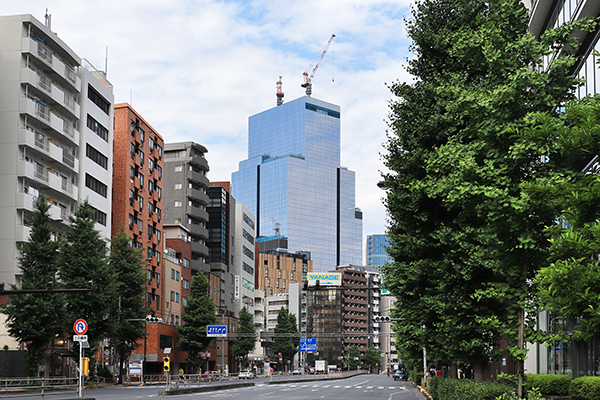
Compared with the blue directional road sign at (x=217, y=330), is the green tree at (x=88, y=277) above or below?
above

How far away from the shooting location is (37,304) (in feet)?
159

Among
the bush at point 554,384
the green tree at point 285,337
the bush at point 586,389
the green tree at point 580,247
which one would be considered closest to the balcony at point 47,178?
the bush at point 554,384

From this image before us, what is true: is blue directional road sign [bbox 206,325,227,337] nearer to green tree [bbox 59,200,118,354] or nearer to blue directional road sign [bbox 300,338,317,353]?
green tree [bbox 59,200,118,354]

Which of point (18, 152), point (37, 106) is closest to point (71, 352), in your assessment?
point (18, 152)

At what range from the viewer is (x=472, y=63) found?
58.1ft

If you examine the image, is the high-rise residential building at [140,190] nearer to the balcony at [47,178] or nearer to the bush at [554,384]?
the balcony at [47,178]

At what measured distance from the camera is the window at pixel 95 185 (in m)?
75.4

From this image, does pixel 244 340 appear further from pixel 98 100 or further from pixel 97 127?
pixel 98 100

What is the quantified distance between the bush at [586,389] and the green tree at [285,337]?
11688 cm

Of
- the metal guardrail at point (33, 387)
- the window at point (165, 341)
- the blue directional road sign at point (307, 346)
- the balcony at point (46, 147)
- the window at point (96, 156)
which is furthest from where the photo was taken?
the blue directional road sign at point (307, 346)

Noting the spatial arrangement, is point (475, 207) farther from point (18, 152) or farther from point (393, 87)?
point (18, 152)

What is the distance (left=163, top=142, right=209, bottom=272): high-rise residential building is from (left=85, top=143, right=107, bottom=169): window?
33.7 meters

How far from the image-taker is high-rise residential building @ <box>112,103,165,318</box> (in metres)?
86.2

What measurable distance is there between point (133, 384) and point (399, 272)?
47.0 m
